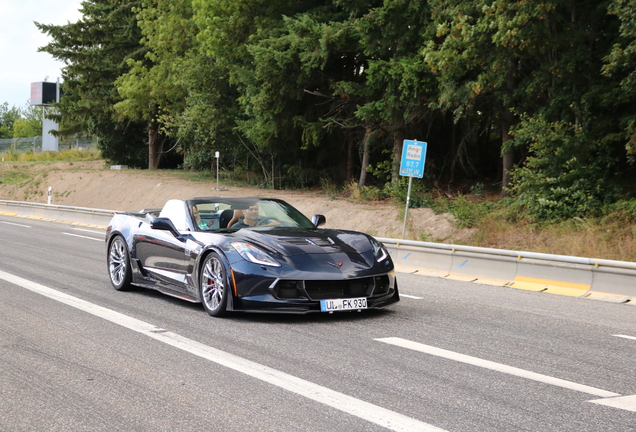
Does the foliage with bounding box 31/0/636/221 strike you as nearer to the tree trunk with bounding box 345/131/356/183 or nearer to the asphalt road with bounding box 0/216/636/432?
the tree trunk with bounding box 345/131/356/183

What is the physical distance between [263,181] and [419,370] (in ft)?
105

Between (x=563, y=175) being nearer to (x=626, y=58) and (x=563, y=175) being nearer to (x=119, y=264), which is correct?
(x=626, y=58)

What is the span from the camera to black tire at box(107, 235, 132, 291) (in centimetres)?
1045

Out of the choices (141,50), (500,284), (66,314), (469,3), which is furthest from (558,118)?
(141,50)

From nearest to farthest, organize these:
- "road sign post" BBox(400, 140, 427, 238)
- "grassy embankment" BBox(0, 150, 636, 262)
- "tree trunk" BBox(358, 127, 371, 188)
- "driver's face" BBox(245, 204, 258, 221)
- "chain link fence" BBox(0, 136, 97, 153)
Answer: "driver's face" BBox(245, 204, 258, 221) → "grassy embankment" BBox(0, 150, 636, 262) → "road sign post" BBox(400, 140, 427, 238) → "tree trunk" BBox(358, 127, 371, 188) → "chain link fence" BBox(0, 136, 97, 153)

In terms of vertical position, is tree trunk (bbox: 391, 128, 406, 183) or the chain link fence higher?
tree trunk (bbox: 391, 128, 406, 183)

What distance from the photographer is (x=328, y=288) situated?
26.2ft

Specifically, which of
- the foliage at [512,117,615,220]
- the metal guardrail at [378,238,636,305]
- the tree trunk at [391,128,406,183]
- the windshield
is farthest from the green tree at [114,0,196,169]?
the windshield

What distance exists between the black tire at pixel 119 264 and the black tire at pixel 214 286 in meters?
2.13

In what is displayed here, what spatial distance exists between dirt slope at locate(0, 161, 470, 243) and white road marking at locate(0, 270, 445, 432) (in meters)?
11.8

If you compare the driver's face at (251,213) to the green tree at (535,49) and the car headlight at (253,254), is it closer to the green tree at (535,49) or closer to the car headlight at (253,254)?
the car headlight at (253,254)

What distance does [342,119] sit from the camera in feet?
98.5

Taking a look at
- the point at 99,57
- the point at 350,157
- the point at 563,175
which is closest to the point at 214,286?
the point at 563,175

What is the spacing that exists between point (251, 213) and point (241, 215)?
0.47 feet
